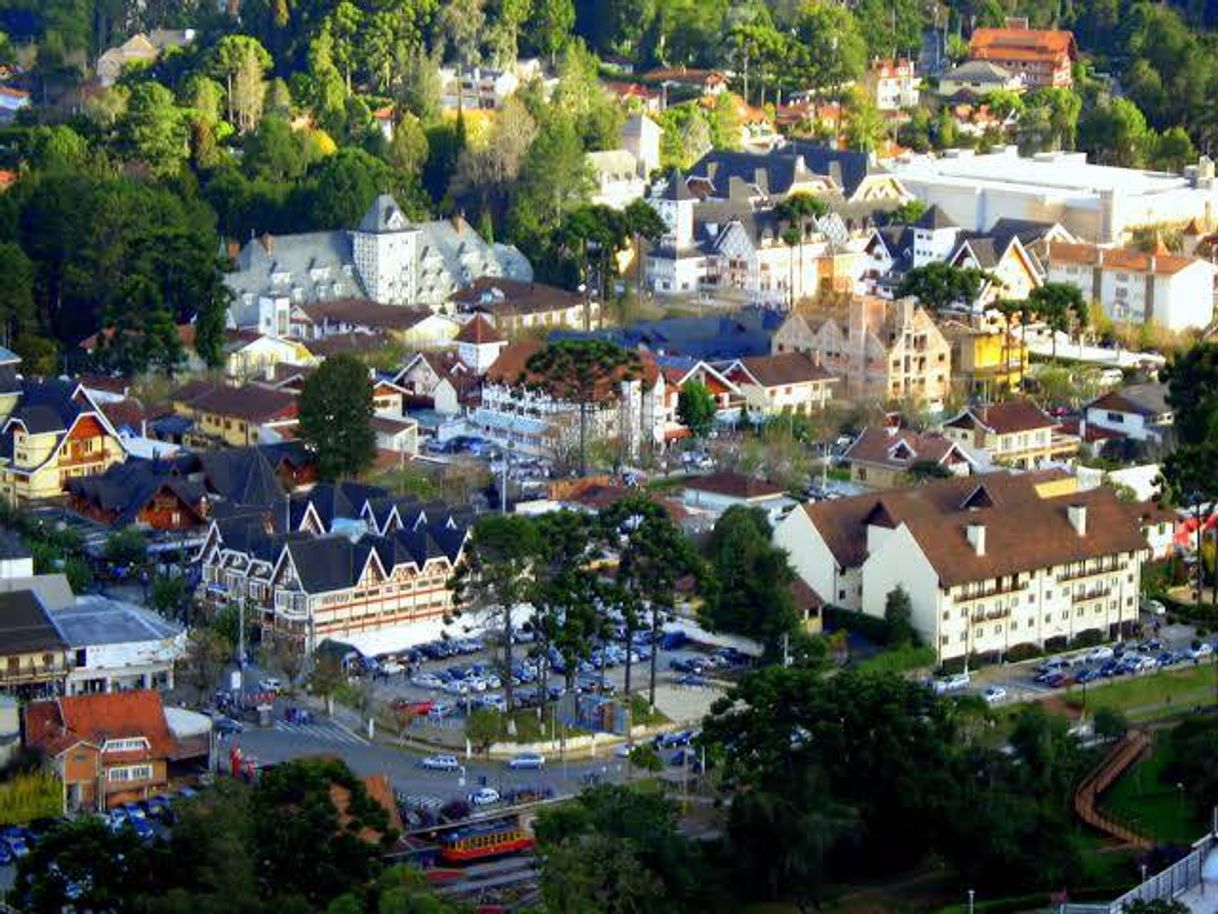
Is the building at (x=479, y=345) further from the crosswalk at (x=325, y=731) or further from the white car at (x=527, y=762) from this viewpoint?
the white car at (x=527, y=762)

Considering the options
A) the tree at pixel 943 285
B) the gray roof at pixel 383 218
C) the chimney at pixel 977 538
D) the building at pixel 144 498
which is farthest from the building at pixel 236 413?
the chimney at pixel 977 538

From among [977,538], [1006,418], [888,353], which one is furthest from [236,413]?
[977,538]

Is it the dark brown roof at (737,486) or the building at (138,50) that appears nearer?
the dark brown roof at (737,486)

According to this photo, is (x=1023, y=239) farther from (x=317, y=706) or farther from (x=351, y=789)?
(x=351, y=789)

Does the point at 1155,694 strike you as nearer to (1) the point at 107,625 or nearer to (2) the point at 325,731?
(2) the point at 325,731

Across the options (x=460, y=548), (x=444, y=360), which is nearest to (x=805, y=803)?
(x=460, y=548)

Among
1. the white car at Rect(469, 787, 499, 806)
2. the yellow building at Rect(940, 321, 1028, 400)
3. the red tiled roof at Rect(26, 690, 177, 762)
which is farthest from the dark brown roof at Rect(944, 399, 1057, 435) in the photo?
the red tiled roof at Rect(26, 690, 177, 762)
